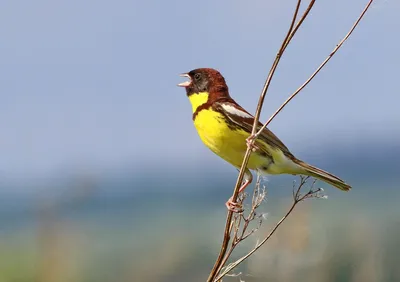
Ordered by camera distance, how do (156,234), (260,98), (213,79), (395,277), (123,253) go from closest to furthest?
(260,98)
(213,79)
(395,277)
(156,234)
(123,253)

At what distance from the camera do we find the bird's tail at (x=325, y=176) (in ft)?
8.02

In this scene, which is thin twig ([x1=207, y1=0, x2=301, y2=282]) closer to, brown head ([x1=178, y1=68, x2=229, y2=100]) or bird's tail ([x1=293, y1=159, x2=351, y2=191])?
bird's tail ([x1=293, y1=159, x2=351, y2=191])

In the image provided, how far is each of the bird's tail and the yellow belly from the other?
0.11 metres

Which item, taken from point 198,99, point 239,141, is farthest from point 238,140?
point 198,99

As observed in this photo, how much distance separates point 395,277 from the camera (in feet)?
11.0

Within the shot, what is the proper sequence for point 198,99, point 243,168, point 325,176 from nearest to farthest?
1. point 243,168
2. point 325,176
3. point 198,99

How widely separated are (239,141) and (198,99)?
0.78 feet

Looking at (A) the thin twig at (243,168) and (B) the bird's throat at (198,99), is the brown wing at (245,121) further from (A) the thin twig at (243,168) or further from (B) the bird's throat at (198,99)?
(A) the thin twig at (243,168)

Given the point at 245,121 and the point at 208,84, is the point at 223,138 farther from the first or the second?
the point at 208,84

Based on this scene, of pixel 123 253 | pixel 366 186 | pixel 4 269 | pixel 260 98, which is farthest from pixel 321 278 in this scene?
pixel 123 253

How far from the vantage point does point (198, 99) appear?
2699 mm

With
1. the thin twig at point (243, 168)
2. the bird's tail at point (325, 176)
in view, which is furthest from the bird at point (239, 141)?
the thin twig at point (243, 168)

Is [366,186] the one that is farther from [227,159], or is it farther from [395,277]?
[227,159]

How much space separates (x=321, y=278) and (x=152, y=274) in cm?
134
